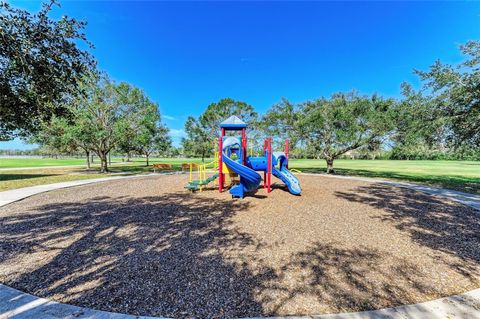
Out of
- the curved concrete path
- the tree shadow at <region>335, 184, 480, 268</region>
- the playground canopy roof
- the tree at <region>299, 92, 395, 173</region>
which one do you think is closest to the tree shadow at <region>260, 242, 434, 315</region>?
the curved concrete path

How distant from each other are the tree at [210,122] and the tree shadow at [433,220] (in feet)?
89.7

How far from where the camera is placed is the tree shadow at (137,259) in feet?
9.55

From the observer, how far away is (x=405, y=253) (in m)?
4.45

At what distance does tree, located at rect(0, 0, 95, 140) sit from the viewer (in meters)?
4.48

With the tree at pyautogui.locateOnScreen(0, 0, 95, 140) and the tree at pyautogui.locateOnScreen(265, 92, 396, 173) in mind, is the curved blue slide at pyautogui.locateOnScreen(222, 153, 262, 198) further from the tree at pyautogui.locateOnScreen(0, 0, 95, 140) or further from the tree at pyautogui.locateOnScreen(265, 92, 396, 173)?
the tree at pyautogui.locateOnScreen(265, 92, 396, 173)

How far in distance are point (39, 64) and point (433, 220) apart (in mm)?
12190

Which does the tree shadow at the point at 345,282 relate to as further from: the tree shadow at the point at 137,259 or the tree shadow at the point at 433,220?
the tree shadow at the point at 433,220

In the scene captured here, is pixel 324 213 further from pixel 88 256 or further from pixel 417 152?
pixel 417 152

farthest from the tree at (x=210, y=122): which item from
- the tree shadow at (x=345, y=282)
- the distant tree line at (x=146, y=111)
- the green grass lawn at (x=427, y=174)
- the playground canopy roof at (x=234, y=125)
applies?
the tree shadow at (x=345, y=282)

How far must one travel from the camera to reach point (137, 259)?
13.4 ft

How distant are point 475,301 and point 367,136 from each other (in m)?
19.4

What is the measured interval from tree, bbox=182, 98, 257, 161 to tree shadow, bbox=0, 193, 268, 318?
2773cm

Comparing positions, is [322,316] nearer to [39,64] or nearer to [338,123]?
[39,64]

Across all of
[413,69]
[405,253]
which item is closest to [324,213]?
[405,253]
